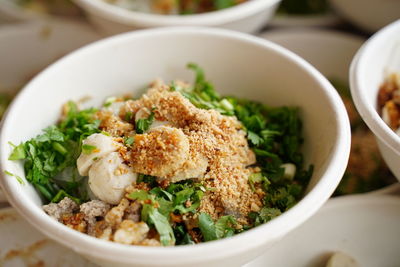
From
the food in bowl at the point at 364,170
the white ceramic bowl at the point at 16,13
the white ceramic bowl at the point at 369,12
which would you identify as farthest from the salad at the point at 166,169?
the white ceramic bowl at the point at 16,13

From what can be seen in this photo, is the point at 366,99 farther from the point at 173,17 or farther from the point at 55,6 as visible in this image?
the point at 55,6

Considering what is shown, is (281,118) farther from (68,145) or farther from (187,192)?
(68,145)

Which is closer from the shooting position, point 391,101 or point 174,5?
point 391,101

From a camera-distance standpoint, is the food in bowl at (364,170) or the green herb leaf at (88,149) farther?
the food in bowl at (364,170)

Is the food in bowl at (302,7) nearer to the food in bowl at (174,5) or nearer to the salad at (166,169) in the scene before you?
the food in bowl at (174,5)

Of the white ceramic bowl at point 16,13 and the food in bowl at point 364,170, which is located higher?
the white ceramic bowl at point 16,13

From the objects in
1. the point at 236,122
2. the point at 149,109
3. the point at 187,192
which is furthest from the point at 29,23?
the point at 187,192

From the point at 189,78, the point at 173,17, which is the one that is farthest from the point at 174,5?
the point at 189,78
